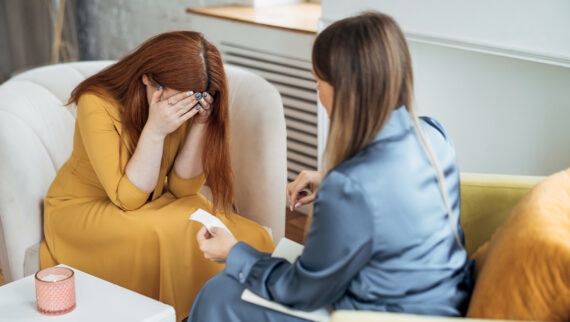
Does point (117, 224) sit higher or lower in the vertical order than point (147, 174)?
lower

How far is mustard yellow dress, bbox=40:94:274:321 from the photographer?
2.04 meters

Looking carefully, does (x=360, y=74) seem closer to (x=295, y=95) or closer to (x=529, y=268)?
(x=529, y=268)

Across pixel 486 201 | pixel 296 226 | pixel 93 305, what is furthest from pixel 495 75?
pixel 93 305

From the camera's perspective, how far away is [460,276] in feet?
4.92

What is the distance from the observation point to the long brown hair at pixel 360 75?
137 cm

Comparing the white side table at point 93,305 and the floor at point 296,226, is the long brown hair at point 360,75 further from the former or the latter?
the floor at point 296,226

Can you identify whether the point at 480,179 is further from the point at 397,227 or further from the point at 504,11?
the point at 504,11

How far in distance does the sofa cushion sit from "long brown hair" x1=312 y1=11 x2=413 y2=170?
322mm

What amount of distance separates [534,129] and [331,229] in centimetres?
129

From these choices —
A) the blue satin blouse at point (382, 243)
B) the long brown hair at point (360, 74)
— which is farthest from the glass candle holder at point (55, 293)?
the long brown hair at point (360, 74)

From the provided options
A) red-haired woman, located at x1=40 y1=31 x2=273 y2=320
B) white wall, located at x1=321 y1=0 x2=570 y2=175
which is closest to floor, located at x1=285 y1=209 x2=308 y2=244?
white wall, located at x1=321 y1=0 x2=570 y2=175

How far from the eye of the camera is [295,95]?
10.7ft

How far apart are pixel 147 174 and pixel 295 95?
1.30m

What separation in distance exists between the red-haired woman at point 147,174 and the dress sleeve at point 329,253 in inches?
25.1
